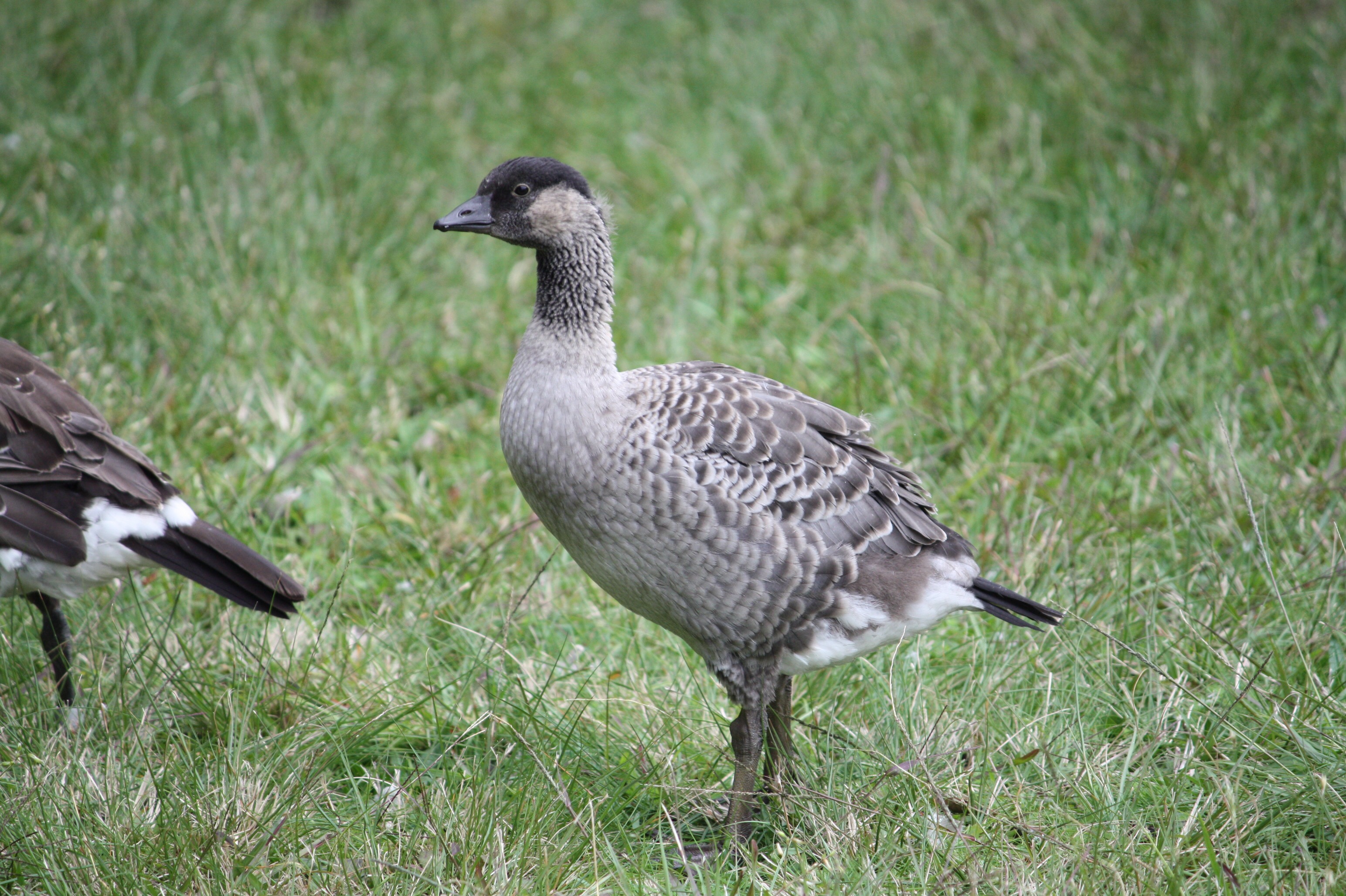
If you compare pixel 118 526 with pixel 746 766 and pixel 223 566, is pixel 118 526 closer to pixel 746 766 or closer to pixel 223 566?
pixel 223 566

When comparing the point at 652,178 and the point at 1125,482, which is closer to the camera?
the point at 1125,482

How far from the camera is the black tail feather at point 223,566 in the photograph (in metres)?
3.52

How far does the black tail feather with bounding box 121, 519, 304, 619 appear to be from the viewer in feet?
11.5

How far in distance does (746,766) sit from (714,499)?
0.77 meters

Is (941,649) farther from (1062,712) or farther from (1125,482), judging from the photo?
(1125,482)

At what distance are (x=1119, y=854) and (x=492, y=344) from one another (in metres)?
3.67

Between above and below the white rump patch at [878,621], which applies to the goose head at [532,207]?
above

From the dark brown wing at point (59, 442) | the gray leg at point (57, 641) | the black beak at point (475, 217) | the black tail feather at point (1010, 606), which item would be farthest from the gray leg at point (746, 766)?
the gray leg at point (57, 641)

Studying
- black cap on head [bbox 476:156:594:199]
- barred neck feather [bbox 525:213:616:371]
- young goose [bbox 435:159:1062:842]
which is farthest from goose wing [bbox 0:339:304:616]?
black cap on head [bbox 476:156:594:199]

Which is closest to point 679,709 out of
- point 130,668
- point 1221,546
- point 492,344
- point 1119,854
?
point 1119,854

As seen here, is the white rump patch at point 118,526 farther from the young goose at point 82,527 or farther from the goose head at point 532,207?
the goose head at point 532,207

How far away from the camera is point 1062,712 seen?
3.62 metres

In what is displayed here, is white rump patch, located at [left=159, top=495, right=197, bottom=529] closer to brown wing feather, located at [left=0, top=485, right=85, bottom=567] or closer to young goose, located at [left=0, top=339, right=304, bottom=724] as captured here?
young goose, located at [left=0, top=339, right=304, bottom=724]

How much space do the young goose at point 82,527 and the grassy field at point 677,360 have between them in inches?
9.2
